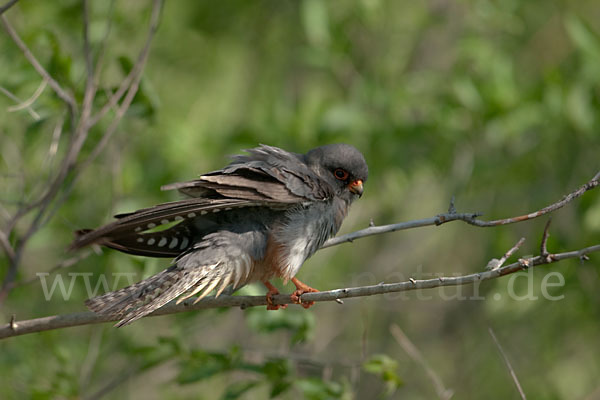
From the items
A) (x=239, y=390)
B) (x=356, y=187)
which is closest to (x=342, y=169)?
(x=356, y=187)

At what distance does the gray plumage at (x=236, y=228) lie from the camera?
3.57 metres

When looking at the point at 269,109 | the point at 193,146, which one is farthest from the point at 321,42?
the point at 193,146

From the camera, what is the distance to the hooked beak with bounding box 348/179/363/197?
478 cm

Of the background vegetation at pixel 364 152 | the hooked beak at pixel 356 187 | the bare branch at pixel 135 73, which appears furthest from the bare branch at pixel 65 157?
the hooked beak at pixel 356 187

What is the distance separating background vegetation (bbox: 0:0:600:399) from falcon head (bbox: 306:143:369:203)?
100 centimetres

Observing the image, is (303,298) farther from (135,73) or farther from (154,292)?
(135,73)

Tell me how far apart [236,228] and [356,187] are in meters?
1.06

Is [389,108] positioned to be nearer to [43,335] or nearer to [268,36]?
[268,36]

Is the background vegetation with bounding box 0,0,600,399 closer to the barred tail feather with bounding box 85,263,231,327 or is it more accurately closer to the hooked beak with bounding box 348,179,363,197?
the barred tail feather with bounding box 85,263,231,327

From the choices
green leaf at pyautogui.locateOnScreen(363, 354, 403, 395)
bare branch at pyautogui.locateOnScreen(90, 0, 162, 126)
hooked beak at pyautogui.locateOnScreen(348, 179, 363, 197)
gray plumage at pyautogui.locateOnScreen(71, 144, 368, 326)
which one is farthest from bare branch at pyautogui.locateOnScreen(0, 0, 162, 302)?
green leaf at pyautogui.locateOnScreen(363, 354, 403, 395)

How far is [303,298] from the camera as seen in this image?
350 cm

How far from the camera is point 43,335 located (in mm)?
5582

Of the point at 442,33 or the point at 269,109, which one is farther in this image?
the point at 442,33

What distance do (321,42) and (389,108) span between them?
3.42ft
